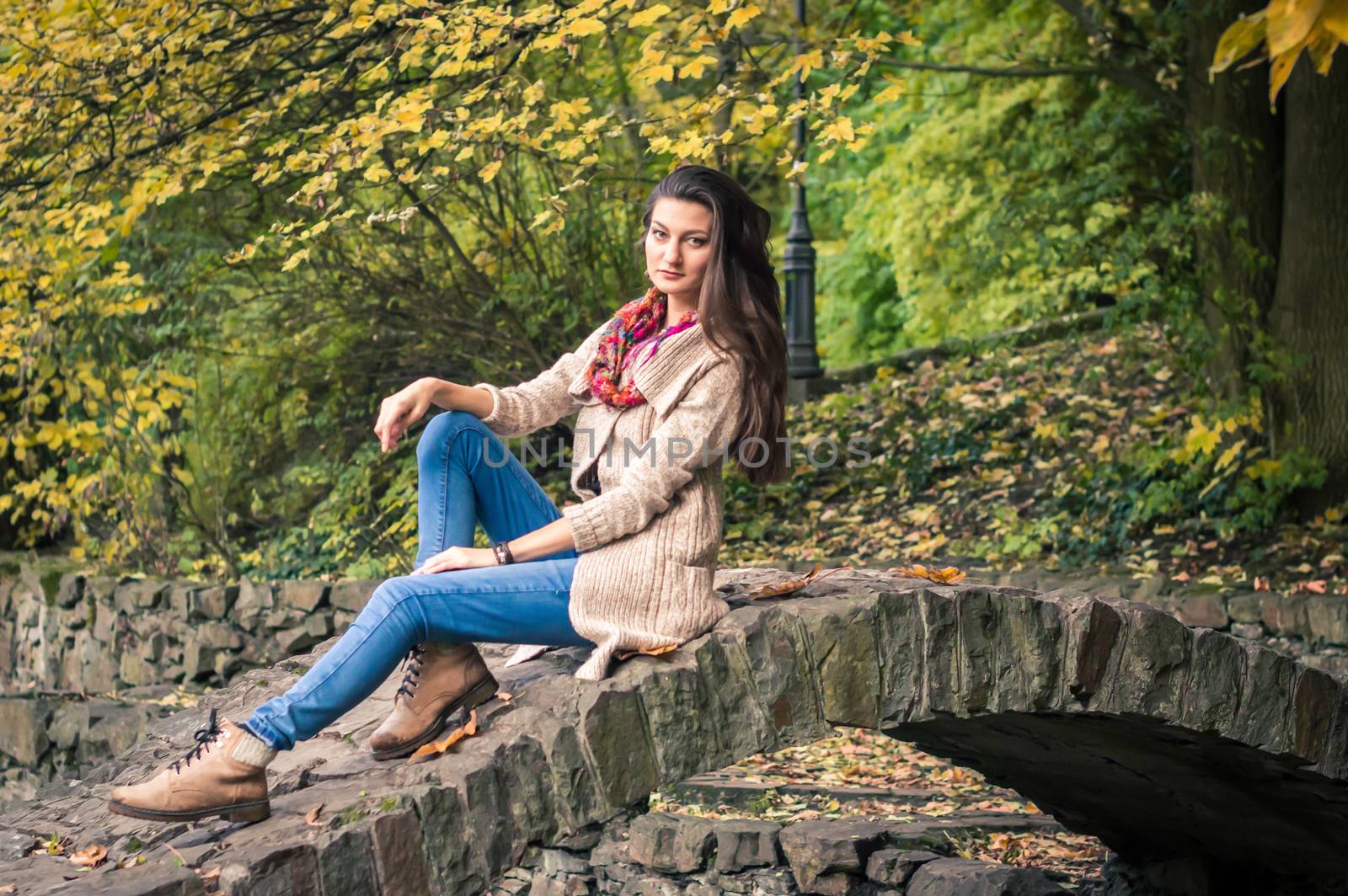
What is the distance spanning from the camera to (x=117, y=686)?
9.33 m

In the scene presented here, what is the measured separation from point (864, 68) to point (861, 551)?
11.4ft

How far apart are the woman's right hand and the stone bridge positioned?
0.69 metres

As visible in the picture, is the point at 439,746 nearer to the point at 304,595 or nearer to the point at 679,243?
the point at 679,243

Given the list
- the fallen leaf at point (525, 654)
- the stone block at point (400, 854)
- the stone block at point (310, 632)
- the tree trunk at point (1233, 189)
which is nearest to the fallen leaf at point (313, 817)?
the stone block at point (400, 854)

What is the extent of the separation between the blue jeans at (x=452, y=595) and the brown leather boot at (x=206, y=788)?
7 centimetres

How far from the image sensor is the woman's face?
3.44 meters

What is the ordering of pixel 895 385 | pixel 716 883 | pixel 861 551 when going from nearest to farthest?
pixel 716 883
pixel 861 551
pixel 895 385

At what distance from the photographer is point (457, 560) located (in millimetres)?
3307

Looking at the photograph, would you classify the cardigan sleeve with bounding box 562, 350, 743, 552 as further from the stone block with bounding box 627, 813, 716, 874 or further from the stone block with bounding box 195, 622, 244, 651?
the stone block with bounding box 195, 622, 244, 651

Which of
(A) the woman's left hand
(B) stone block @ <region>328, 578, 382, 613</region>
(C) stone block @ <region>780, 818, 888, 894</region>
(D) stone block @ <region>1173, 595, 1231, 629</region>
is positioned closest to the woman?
(A) the woman's left hand

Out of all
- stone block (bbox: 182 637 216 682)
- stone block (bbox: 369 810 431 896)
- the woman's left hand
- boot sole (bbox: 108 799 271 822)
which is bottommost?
stone block (bbox: 182 637 216 682)

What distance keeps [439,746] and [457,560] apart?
0.43m

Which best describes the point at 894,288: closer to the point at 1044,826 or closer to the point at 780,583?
the point at 1044,826

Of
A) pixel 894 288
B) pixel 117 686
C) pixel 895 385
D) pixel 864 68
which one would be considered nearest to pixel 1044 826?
pixel 864 68
